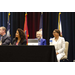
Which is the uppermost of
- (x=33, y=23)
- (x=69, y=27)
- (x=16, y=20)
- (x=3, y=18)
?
(x=3, y=18)

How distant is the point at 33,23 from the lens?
512cm

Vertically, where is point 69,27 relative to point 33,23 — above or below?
below

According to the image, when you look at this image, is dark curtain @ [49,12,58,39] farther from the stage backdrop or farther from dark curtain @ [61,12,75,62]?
dark curtain @ [61,12,75,62]

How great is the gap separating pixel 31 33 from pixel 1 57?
3246 mm

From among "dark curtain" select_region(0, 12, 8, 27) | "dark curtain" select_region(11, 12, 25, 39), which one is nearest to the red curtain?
"dark curtain" select_region(11, 12, 25, 39)

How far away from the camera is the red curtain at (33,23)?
5.11m

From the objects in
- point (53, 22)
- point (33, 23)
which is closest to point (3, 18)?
point (33, 23)

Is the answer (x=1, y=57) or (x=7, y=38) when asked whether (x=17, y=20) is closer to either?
(x=7, y=38)

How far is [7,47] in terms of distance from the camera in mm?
1951

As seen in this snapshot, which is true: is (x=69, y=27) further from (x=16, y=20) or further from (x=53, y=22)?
(x=16, y=20)

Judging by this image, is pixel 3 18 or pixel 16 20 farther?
pixel 3 18

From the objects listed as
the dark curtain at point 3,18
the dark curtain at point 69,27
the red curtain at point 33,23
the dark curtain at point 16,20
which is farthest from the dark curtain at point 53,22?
the dark curtain at point 3,18

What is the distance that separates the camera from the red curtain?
5113 mm

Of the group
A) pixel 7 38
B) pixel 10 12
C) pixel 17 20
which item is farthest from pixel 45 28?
pixel 7 38
